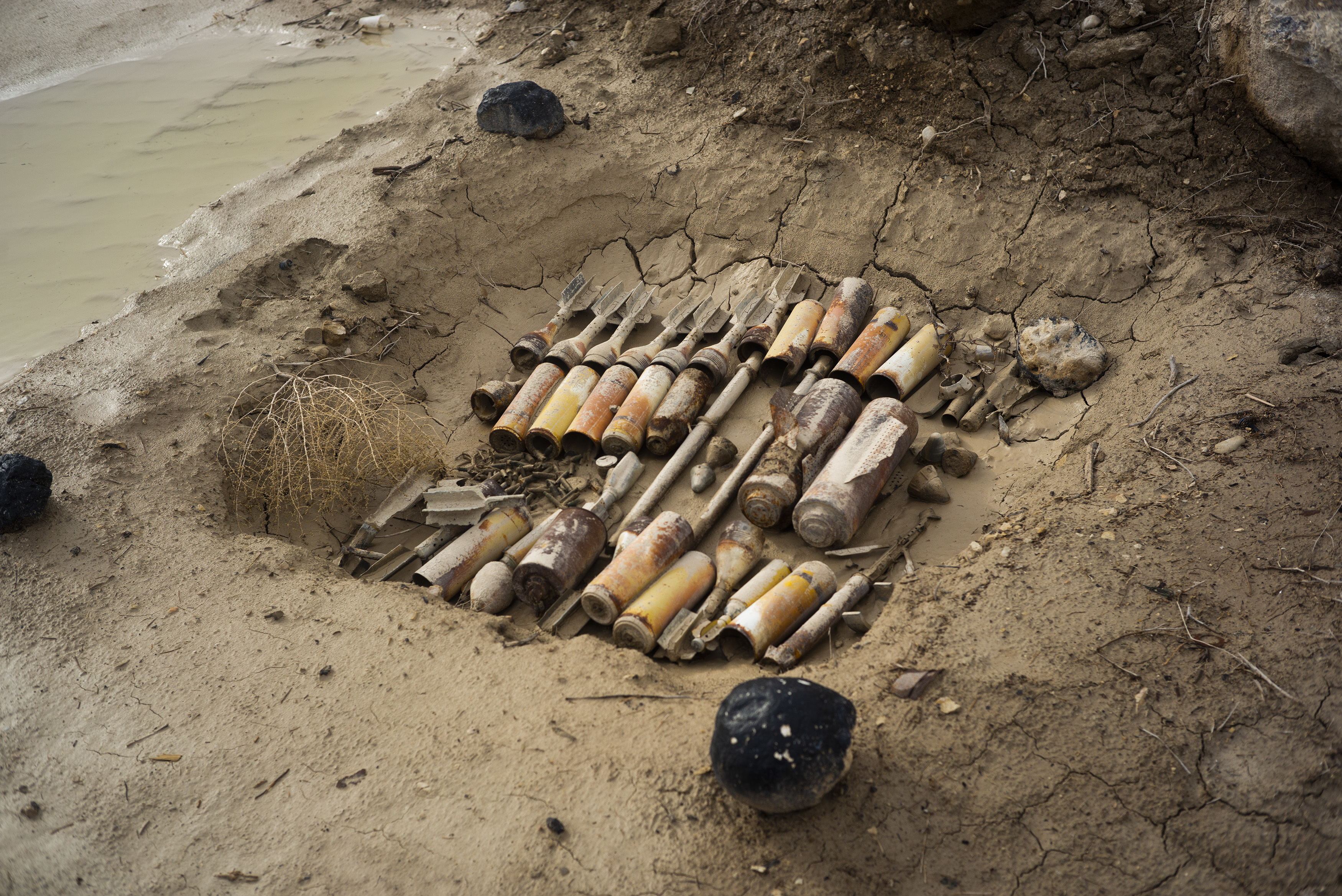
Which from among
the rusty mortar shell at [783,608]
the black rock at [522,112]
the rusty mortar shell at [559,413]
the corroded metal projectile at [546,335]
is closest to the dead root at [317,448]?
the rusty mortar shell at [559,413]

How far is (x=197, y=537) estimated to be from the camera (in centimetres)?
375

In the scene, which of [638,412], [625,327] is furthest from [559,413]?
[625,327]

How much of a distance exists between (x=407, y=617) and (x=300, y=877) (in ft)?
3.59

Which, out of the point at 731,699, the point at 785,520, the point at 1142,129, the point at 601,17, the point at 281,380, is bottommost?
the point at 785,520

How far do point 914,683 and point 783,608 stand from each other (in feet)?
Result: 2.24

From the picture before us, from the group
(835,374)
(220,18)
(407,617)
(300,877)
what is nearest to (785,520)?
(835,374)

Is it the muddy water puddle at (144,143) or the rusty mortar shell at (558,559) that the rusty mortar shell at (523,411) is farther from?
the muddy water puddle at (144,143)

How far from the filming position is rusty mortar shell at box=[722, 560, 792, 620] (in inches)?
137

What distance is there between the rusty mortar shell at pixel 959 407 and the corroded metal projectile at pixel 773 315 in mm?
1089

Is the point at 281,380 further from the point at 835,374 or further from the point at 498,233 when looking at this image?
the point at 835,374

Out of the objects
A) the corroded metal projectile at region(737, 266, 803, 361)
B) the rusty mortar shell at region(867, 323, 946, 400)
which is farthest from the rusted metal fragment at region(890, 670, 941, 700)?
the corroded metal projectile at region(737, 266, 803, 361)

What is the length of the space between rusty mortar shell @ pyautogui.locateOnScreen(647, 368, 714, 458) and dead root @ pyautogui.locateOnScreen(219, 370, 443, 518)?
124cm

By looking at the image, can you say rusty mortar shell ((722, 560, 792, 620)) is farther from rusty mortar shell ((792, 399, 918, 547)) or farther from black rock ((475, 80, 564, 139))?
black rock ((475, 80, 564, 139))

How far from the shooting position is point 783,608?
11.1 feet
